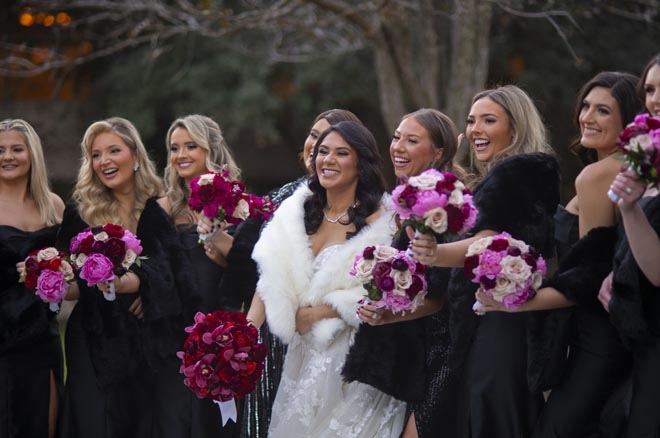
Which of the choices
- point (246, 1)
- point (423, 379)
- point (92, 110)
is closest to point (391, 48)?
point (246, 1)

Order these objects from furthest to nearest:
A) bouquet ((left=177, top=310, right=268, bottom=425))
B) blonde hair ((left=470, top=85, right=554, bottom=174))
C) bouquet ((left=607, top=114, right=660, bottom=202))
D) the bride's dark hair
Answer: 1. the bride's dark hair
2. blonde hair ((left=470, top=85, right=554, bottom=174))
3. bouquet ((left=177, top=310, right=268, bottom=425))
4. bouquet ((left=607, top=114, right=660, bottom=202))

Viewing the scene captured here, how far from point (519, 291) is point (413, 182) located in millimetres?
759

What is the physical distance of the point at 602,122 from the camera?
4801 millimetres

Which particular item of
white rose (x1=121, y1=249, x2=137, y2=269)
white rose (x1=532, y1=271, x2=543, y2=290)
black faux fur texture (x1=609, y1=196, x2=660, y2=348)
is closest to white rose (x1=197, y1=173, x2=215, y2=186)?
white rose (x1=121, y1=249, x2=137, y2=269)

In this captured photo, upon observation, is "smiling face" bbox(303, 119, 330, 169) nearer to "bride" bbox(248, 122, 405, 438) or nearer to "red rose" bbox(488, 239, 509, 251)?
"bride" bbox(248, 122, 405, 438)

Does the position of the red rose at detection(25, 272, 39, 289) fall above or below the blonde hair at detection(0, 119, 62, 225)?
below

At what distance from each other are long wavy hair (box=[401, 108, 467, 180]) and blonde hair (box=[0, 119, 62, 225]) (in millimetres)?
2763

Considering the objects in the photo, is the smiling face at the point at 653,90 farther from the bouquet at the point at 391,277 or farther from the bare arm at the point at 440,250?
the bouquet at the point at 391,277

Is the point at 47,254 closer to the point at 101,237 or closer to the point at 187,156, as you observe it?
the point at 101,237

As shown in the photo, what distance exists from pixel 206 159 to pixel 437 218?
288 centimetres

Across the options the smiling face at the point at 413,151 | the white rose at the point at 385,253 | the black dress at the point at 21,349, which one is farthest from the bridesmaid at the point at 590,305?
the black dress at the point at 21,349

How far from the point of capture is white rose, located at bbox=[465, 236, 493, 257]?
4.48 meters

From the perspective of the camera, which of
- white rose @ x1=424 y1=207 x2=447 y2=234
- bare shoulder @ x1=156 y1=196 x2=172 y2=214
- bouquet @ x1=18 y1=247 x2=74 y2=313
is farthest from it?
bare shoulder @ x1=156 y1=196 x2=172 y2=214

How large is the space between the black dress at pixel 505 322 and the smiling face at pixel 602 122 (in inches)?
10.7
